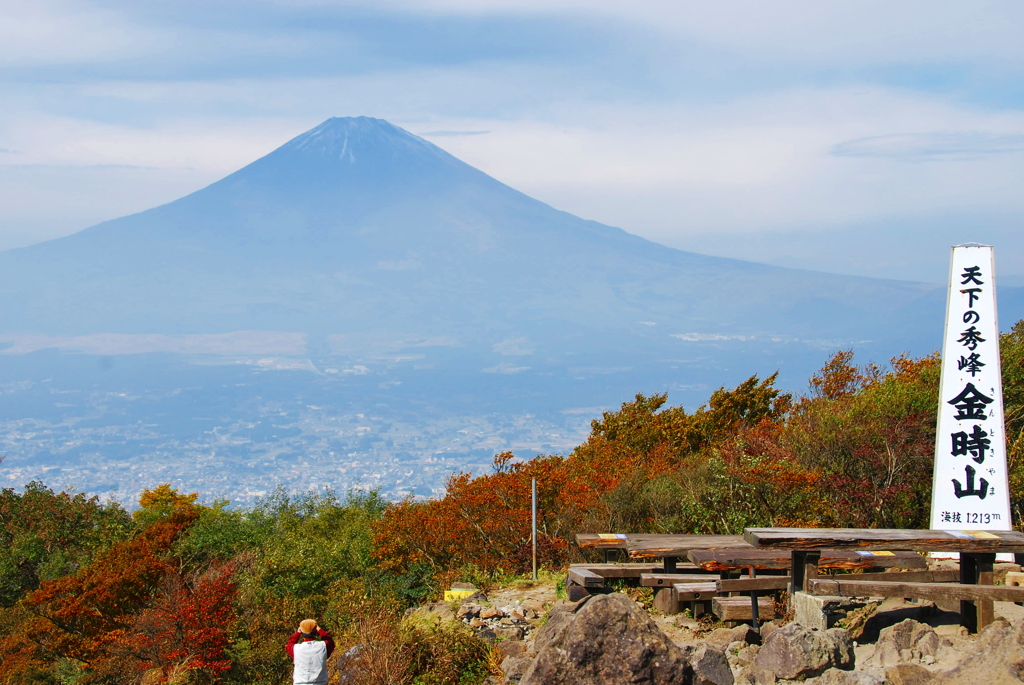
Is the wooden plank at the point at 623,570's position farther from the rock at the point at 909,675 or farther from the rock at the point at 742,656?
the rock at the point at 909,675

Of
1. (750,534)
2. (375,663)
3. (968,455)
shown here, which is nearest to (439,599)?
(375,663)

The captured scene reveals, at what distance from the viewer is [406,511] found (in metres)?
17.4

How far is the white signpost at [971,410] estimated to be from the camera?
12195 mm

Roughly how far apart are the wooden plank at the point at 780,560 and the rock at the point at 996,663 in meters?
3.02

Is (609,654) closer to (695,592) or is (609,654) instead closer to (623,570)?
(695,592)

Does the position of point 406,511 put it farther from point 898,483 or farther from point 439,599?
point 898,483

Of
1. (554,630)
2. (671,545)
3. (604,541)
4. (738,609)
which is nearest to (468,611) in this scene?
(604,541)

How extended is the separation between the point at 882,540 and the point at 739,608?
146 centimetres

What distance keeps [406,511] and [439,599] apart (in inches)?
145

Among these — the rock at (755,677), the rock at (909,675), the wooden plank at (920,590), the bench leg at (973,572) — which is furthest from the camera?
the bench leg at (973,572)

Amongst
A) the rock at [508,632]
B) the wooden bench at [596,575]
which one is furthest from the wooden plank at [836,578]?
the rock at [508,632]

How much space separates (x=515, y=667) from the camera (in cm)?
866

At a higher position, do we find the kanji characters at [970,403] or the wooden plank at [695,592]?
the kanji characters at [970,403]

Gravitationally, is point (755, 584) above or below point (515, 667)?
above
